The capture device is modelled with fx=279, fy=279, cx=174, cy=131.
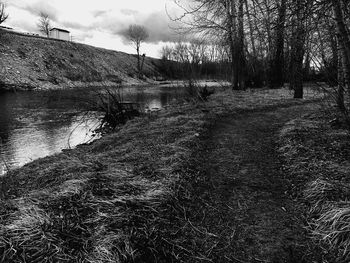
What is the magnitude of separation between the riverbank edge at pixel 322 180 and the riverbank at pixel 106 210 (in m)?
1.09

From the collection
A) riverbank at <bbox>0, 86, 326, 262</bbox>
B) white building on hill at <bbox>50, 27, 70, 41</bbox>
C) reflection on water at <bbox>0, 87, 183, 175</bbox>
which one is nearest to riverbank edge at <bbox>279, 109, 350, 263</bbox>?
riverbank at <bbox>0, 86, 326, 262</bbox>

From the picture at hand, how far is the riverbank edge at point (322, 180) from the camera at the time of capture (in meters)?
2.64

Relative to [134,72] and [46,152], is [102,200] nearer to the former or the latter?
[46,152]

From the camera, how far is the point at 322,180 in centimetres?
365

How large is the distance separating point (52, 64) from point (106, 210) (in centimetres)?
4017

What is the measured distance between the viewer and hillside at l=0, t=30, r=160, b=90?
1148 inches

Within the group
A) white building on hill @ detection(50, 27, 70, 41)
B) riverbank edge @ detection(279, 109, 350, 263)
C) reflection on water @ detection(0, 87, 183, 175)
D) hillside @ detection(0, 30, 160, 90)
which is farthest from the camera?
white building on hill @ detection(50, 27, 70, 41)

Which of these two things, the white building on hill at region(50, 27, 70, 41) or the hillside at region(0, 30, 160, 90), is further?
the white building on hill at region(50, 27, 70, 41)

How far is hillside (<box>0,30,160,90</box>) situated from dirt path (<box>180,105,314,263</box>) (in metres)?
16.7

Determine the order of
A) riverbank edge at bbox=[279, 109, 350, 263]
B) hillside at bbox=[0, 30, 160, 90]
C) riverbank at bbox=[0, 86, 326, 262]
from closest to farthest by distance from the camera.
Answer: riverbank at bbox=[0, 86, 326, 262]
riverbank edge at bbox=[279, 109, 350, 263]
hillside at bbox=[0, 30, 160, 90]

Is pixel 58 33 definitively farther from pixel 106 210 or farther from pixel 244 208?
pixel 244 208

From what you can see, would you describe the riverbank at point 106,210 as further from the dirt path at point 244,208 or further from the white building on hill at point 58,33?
the white building on hill at point 58,33

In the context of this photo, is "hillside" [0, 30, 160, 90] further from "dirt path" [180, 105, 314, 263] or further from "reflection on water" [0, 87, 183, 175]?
"dirt path" [180, 105, 314, 263]

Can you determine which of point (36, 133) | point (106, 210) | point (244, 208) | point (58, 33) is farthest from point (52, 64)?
point (244, 208)
